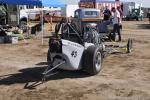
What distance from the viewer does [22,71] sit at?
41.7ft

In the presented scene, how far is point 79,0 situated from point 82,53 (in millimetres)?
39028

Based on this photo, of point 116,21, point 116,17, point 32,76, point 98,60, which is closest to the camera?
point 32,76

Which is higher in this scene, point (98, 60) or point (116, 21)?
point (116, 21)

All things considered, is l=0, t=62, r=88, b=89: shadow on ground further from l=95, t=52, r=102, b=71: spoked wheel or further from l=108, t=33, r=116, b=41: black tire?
l=108, t=33, r=116, b=41: black tire

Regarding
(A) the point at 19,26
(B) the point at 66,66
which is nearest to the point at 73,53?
(B) the point at 66,66

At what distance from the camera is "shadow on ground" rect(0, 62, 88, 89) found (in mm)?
11046

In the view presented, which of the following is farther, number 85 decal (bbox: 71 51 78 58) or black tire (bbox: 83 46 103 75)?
black tire (bbox: 83 46 103 75)

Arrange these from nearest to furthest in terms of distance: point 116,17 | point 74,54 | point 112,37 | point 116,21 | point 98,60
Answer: point 74,54, point 98,60, point 116,17, point 116,21, point 112,37

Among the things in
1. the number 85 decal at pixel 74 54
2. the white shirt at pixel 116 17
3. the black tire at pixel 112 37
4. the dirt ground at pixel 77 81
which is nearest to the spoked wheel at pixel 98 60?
the dirt ground at pixel 77 81

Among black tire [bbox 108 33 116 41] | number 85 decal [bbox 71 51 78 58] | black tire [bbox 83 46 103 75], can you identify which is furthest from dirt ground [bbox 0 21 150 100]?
black tire [bbox 108 33 116 41]

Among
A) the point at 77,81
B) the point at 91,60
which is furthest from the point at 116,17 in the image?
the point at 77,81

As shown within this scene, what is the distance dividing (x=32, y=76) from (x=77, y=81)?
58.9 inches

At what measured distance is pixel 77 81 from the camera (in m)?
11.1

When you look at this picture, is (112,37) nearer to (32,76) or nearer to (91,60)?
(91,60)
